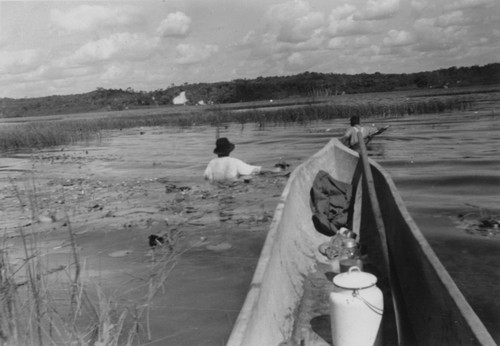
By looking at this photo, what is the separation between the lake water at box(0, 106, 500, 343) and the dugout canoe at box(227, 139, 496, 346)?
1.34m

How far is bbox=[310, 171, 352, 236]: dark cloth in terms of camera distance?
669 cm

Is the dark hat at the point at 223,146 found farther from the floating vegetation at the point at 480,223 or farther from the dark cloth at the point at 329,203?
the floating vegetation at the point at 480,223

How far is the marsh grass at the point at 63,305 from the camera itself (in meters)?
3.33

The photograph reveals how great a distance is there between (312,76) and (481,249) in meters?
133

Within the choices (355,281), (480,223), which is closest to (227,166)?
(480,223)

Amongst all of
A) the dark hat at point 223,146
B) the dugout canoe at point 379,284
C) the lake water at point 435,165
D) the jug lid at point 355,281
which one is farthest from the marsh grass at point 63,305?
the lake water at point 435,165

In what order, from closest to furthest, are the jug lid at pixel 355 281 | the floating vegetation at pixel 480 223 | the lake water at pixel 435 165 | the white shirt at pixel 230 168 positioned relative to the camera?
the jug lid at pixel 355 281 → the lake water at pixel 435 165 → the floating vegetation at pixel 480 223 → the white shirt at pixel 230 168

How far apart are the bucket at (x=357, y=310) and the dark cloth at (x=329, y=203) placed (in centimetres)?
304

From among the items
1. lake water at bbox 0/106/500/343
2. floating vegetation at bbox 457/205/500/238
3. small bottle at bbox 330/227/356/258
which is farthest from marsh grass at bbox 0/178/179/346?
floating vegetation at bbox 457/205/500/238

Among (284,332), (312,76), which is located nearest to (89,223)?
(284,332)

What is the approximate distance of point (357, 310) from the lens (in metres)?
Answer: 3.52

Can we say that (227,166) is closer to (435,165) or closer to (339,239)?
(339,239)

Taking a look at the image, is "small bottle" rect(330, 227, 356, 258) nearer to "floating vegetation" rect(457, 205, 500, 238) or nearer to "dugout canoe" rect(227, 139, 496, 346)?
"dugout canoe" rect(227, 139, 496, 346)

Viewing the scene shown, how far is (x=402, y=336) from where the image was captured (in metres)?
3.84
